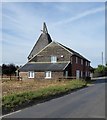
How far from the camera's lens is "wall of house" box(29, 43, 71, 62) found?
5988 cm

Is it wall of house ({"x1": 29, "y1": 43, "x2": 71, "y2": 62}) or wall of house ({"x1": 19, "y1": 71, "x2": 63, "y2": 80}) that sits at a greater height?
wall of house ({"x1": 29, "y1": 43, "x2": 71, "y2": 62})

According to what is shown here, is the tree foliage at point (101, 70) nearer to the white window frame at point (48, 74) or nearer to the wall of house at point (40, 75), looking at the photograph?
the white window frame at point (48, 74)

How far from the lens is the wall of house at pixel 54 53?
59.9 metres

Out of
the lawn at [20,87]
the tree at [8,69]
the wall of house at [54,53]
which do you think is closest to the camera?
the lawn at [20,87]

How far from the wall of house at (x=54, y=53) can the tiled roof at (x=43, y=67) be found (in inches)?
60.2

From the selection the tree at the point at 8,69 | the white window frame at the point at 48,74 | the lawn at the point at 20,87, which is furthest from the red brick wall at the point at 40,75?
the tree at the point at 8,69

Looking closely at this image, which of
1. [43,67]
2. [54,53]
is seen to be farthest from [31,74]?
[54,53]

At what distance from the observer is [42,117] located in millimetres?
11531

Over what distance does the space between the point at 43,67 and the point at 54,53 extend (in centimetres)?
421

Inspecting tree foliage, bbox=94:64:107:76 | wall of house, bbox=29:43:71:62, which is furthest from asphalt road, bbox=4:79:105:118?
tree foliage, bbox=94:64:107:76

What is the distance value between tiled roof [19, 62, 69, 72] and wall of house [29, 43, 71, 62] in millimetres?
1529

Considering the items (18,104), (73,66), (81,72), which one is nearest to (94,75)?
(81,72)

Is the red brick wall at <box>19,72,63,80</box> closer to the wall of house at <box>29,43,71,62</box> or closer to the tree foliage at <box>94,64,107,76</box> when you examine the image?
the wall of house at <box>29,43,71,62</box>

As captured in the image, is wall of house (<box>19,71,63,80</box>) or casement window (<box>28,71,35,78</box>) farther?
casement window (<box>28,71,35,78</box>)
